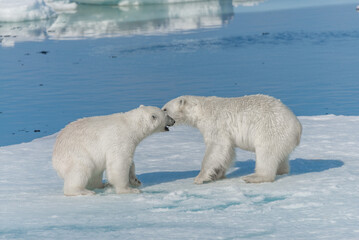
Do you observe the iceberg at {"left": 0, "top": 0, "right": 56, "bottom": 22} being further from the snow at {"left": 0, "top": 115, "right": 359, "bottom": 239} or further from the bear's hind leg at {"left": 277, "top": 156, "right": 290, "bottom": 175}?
the bear's hind leg at {"left": 277, "top": 156, "right": 290, "bottom": 175}

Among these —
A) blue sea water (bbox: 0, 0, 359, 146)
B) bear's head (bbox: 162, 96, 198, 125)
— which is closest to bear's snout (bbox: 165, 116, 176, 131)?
bear's head (bbox: 162, 96, 198, 125)

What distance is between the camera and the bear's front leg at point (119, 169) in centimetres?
542

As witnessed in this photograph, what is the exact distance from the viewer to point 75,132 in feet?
18.3

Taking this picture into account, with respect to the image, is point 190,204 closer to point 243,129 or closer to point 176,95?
point 243,129

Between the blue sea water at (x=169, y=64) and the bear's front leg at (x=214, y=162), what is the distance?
5.46m

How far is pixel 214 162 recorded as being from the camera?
5910 mm

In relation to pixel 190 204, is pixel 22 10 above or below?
below

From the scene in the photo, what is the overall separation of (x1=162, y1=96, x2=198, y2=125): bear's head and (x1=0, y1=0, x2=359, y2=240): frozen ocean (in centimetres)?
60

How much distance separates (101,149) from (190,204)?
98cm

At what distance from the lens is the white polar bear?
18.7 feet

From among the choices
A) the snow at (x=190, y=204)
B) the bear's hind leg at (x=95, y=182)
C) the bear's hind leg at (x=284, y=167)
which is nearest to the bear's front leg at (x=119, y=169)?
the snow at (x=190, y=204)


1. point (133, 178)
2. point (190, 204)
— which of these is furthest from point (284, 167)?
point (133, 178)

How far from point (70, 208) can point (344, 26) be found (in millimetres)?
21551

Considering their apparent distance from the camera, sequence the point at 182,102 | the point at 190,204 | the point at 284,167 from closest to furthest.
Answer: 1. the point at 190,204
2. the point at 284,167
3. the point at 182,102
